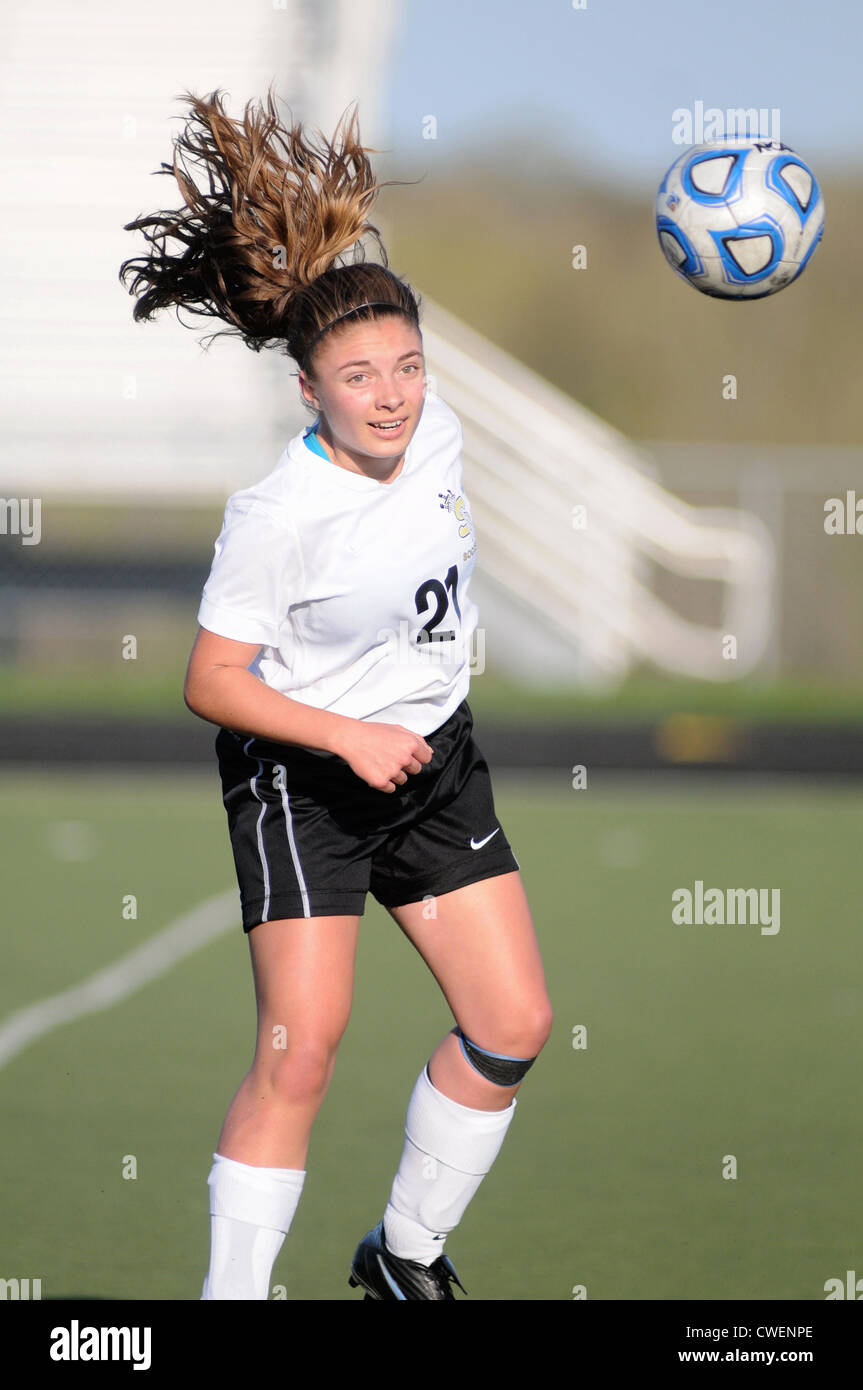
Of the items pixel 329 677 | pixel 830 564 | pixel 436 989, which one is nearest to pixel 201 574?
pixel 830 564

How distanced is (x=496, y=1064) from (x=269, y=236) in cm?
162

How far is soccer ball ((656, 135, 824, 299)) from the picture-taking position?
161 inches

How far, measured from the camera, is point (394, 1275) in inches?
123

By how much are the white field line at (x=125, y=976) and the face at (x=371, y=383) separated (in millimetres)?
2765

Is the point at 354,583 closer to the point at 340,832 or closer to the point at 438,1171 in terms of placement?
the point at 340,832

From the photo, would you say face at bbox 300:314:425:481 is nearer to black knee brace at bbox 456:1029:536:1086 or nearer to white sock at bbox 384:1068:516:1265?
black knee brace at bbox 456:1029:536:1086

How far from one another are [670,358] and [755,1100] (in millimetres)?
21806

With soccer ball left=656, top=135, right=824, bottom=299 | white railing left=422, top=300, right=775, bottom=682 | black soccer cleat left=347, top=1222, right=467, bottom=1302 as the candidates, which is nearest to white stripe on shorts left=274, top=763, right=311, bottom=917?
black soccer cleat left=347, top=1222, right=467, bottom=1302

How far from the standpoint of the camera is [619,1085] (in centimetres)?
470

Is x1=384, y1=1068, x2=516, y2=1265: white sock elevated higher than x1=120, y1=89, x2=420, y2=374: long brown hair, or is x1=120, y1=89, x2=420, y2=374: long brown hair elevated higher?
x1=120, y1=89, x2=420, y2=374: long brown hair

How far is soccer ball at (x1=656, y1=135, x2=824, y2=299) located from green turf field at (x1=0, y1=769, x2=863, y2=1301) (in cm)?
219

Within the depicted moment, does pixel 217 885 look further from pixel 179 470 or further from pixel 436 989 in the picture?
pixel 179 470

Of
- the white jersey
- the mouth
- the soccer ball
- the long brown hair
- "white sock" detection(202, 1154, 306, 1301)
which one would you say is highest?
the soccer ball

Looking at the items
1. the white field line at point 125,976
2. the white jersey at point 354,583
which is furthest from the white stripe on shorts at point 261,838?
the white field line at point 125,976
